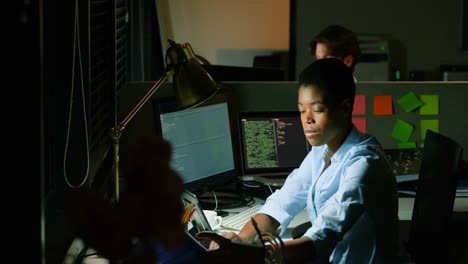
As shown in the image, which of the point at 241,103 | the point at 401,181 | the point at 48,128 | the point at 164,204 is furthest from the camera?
the point at 241,103

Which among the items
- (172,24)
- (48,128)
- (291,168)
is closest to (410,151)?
(291,168)

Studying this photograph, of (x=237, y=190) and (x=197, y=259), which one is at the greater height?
(x=197, y=259)

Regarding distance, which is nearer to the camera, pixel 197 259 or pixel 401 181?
pixel 197 259

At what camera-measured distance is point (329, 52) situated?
3576 millimetres

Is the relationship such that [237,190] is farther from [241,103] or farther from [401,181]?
[401,181]

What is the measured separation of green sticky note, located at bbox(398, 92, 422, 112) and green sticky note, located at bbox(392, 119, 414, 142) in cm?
6

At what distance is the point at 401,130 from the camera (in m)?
3.06

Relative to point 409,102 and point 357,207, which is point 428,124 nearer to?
point 409,102

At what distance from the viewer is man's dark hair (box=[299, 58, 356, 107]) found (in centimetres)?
207

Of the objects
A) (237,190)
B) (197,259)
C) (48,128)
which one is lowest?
(237,190)

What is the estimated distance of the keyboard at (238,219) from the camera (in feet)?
8.03

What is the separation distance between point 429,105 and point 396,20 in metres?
2.30

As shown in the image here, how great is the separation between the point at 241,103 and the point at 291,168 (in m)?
0.32

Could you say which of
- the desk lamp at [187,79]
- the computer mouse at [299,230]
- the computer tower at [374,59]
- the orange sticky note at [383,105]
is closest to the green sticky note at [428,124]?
the orange sticky note at [383,105]
